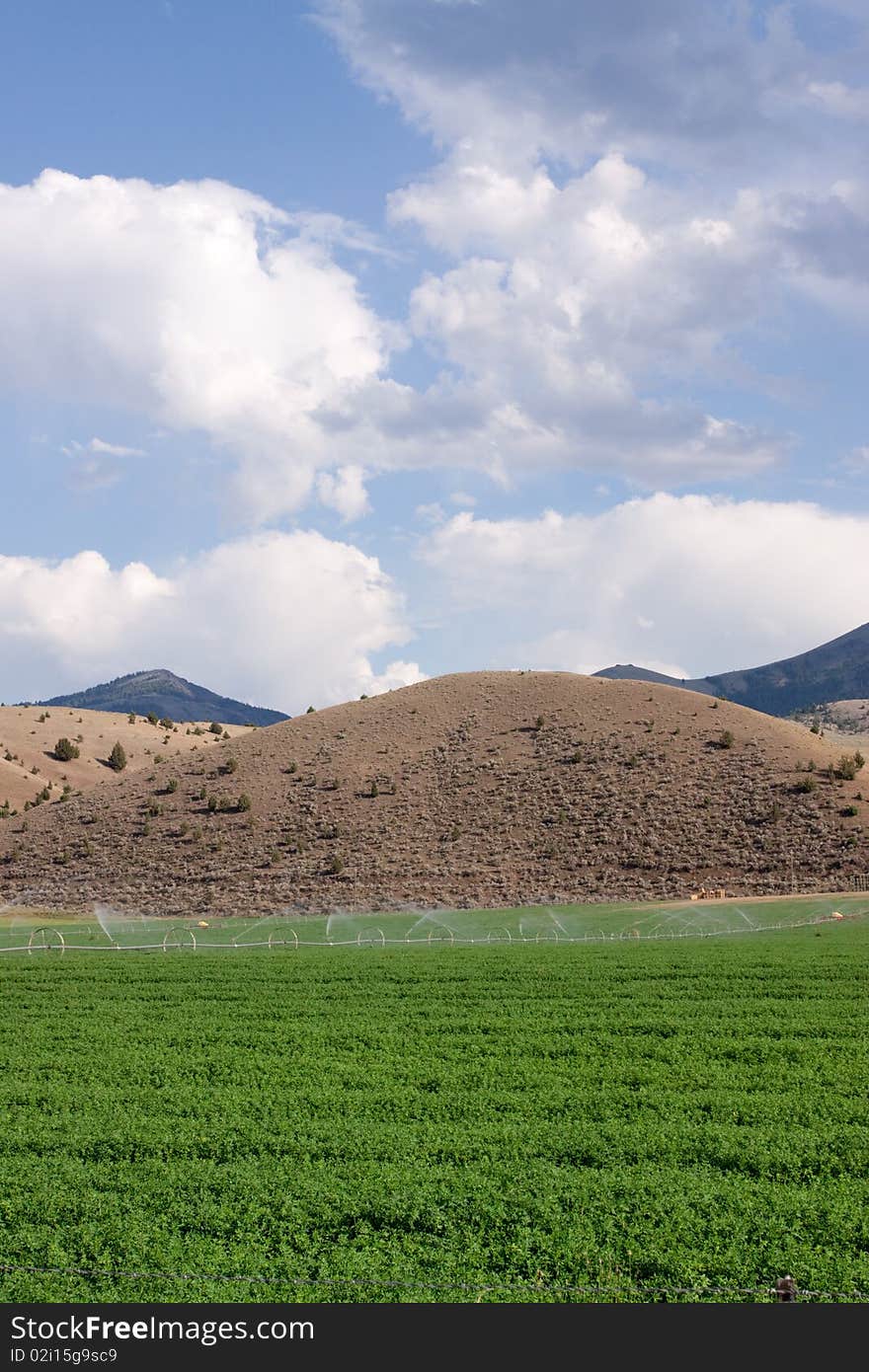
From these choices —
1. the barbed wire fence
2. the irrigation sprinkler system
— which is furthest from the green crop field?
the irrigation sprinkler system

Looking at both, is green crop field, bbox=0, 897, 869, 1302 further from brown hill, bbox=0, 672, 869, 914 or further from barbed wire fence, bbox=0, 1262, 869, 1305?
brown hill, bbox=0, 672, 869, 914

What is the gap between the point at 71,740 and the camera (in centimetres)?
11506

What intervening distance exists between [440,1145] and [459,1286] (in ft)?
14.8

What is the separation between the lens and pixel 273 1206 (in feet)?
37.4

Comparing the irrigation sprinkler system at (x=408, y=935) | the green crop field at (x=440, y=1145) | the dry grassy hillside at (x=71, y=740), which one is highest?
the dry grassy hillside at (x=71, y=740)

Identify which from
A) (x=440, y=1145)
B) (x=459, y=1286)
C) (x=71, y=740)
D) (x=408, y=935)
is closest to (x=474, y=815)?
(x=408, y=935)

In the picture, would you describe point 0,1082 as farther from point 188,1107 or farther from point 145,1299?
point 145,1299

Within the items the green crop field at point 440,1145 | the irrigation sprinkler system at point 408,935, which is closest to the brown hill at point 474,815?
the irrigation sprinkler system at point 408,935

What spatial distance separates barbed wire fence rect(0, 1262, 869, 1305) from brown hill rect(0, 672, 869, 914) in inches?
2097

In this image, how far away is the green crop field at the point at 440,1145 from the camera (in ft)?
32.2

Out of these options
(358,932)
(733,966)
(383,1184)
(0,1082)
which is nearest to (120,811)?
(358,932)

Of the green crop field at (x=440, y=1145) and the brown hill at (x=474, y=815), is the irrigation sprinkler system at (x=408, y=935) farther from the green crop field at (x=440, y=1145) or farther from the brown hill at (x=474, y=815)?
the green crop field at (x=440, y=1145)

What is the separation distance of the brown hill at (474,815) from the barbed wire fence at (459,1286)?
5327 centimetres

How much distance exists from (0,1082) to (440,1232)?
9.85 metres
